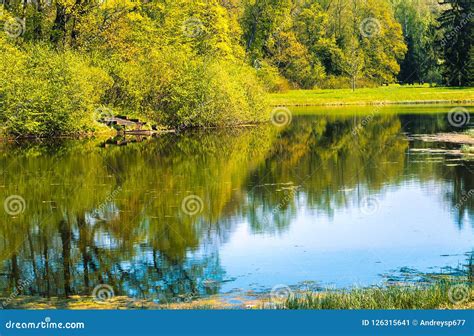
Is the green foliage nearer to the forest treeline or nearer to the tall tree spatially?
the forest treeline

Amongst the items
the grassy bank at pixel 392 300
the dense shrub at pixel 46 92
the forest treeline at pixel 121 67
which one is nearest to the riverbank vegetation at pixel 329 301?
the grassy bank at pixel 392 300

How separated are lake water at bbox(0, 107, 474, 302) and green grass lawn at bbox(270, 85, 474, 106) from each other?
50.3m

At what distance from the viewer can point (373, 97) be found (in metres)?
88.3

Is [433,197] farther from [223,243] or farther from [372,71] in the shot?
[372,71]

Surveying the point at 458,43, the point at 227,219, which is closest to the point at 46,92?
the point at 227,219

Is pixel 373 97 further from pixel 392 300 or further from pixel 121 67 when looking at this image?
pixel 392 300

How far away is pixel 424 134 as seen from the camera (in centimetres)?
4347

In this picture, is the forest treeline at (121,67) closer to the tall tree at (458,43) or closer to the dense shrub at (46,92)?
the dense shrub at (46,92)

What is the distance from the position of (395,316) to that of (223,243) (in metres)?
7.75

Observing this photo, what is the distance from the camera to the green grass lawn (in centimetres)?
8494

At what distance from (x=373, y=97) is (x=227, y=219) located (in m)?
71.5

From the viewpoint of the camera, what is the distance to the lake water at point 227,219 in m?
14.0

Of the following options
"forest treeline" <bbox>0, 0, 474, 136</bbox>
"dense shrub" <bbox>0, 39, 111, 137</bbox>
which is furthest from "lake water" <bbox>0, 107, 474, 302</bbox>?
"forest treeline" <bbox>0, 0, 474, 136</bbox>

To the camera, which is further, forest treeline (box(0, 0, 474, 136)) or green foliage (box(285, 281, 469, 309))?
forest treeline (box(0, 0, 474, 136))
